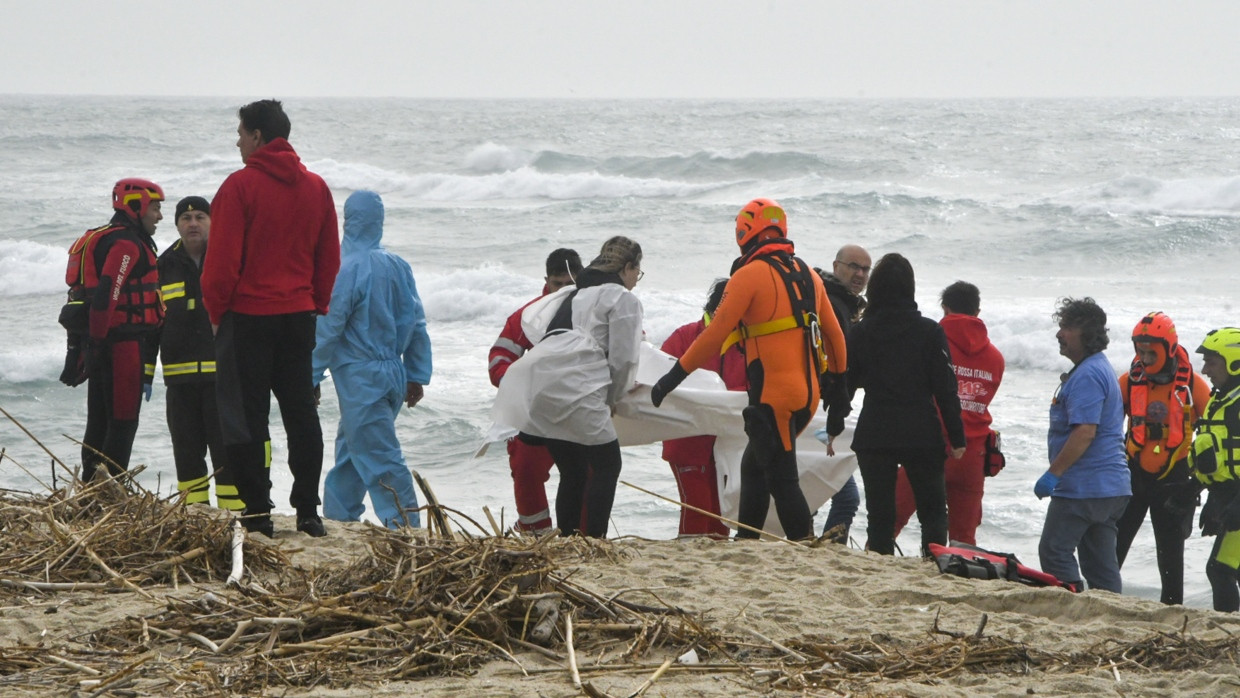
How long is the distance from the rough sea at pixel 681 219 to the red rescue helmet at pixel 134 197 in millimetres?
1279

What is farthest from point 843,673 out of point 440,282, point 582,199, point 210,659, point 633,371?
point 582,199

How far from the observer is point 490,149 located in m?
39.4

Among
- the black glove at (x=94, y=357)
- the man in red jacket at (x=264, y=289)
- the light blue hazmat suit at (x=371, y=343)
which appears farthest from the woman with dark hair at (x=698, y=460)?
the black glove at (x=94, y=357)

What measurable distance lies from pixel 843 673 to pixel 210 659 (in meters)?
1.73

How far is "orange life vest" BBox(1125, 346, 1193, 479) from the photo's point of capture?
234 inches

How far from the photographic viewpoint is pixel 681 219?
27.7 metres

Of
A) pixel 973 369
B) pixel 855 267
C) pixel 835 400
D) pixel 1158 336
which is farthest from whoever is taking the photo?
pixel 855 267

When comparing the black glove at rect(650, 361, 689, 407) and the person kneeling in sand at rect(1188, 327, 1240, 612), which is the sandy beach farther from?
the person kneeling in sand at rect(1188, 327, 1240, 612)

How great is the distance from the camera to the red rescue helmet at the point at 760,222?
5484 millimetres

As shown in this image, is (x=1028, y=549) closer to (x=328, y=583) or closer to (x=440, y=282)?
(x=328, y=583)

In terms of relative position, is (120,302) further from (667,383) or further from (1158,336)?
(1158,336)

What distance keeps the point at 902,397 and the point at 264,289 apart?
2.77 m

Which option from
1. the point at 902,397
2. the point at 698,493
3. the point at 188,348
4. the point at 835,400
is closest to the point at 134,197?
the point at 188,348

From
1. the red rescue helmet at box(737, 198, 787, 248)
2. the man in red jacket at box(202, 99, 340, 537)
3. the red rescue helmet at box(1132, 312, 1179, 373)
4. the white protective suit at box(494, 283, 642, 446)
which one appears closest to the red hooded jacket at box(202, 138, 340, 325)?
the man in red jacket at box(202, 99, 340, 537)
